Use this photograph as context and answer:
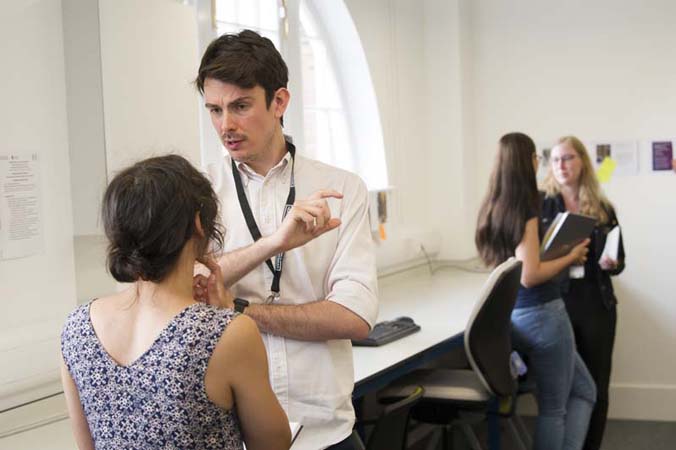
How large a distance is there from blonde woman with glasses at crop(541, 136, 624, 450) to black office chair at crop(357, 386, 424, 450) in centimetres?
156

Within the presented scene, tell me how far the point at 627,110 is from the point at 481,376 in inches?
97.3

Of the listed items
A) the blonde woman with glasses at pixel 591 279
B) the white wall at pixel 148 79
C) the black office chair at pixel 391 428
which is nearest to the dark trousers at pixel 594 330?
the blonde woman with glasses at pixel 591 279

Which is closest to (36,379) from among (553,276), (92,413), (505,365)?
(92,413)

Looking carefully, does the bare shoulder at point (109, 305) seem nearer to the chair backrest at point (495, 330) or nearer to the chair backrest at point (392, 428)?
the chair backrest at point (392, 428)

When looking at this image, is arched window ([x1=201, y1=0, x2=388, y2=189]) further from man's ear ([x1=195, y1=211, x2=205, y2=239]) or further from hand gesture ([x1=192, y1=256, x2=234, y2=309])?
man's ear ([x1=195, y1=211, x2=205, y2=239])

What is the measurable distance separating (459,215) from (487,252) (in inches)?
71.0

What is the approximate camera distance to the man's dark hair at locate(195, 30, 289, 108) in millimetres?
1830

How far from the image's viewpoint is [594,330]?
410 centimetres

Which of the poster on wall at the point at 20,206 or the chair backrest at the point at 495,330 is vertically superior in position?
the poster on wall at the point at 20,206

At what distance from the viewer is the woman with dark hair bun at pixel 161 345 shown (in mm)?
1359

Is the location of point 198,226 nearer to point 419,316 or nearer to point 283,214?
point 283,214

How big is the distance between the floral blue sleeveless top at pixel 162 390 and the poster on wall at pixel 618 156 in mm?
4053

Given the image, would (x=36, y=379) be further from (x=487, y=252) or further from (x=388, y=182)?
(x=388, y=182)

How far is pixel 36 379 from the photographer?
7.59ft
